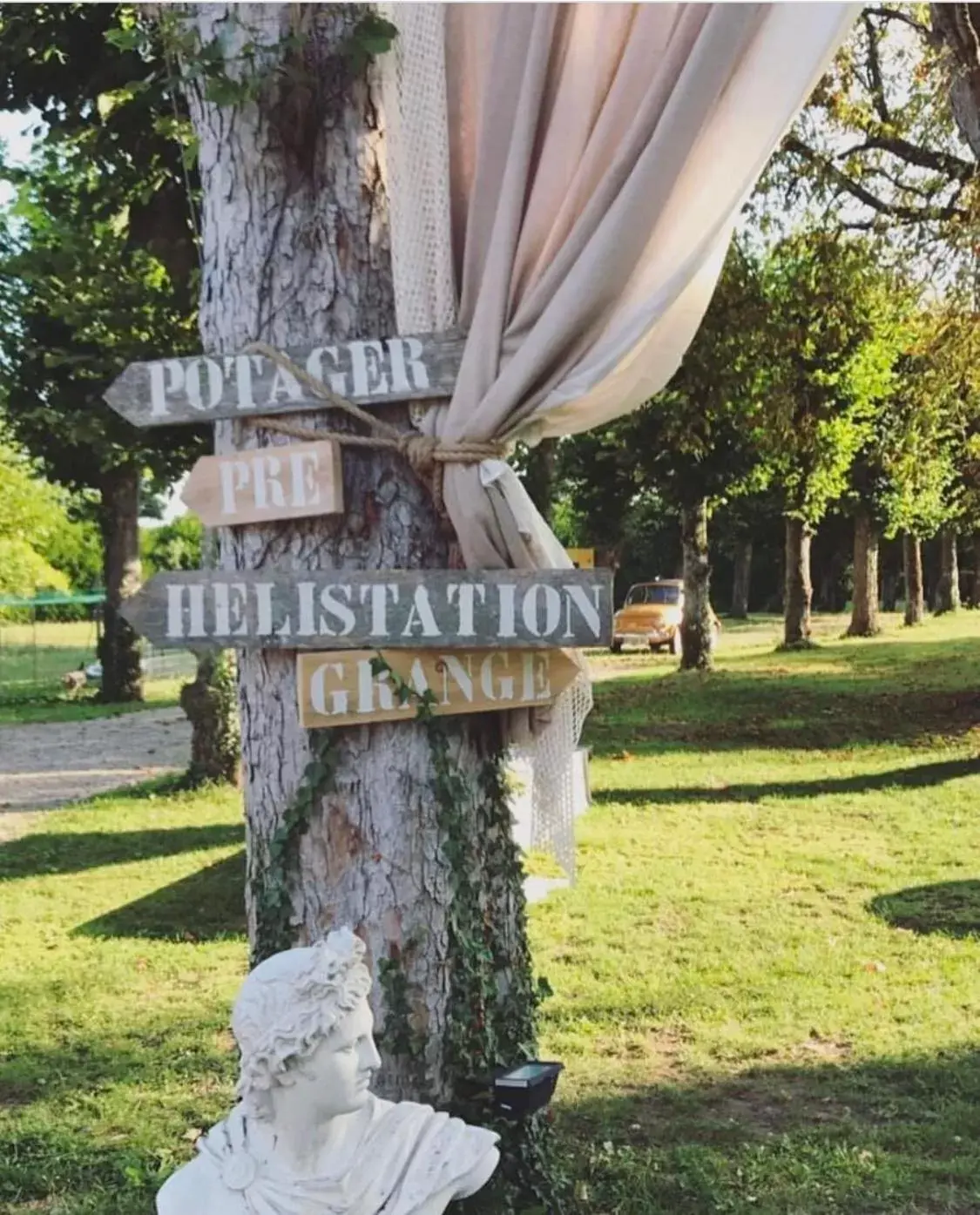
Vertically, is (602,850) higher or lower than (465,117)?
lower

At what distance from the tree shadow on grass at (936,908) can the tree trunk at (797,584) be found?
14451 mm

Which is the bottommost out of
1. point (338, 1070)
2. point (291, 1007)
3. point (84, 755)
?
point (84, 755)

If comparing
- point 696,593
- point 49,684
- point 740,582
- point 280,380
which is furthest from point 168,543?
point 280,380

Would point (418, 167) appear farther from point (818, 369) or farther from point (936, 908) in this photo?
point (818, 369)

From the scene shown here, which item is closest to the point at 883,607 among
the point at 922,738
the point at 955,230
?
the point at 922,738

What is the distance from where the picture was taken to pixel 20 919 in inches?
279

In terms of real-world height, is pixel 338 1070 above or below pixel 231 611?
below

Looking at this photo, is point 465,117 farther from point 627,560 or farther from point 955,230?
point 627,560

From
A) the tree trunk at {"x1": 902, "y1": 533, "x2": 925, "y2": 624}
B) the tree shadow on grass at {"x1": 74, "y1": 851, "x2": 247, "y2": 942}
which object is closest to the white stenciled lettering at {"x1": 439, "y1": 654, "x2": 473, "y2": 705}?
the tree shadow on grass at {"x1": 74, "y1": 851, "x2": 247, "y2": 942}

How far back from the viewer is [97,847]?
9016 millimetres

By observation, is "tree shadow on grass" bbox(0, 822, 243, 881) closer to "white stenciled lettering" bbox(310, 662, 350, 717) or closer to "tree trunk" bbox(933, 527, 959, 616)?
"white stenciled lettering" bbox(310, 662, 350, 717)

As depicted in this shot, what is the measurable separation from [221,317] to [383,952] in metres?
1.45

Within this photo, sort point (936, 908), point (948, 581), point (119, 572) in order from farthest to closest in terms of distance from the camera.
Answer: point (948, 581) < point (119, 572) < point (936, 908)

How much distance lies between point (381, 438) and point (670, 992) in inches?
144
